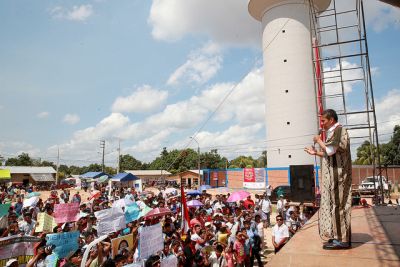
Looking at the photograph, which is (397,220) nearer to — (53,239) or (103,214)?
(103,214)

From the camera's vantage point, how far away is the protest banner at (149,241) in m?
6.08

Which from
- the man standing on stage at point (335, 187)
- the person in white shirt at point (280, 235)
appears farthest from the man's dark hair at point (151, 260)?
the person in white shirt at point (280, 235)

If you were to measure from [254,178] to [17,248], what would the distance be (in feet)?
109

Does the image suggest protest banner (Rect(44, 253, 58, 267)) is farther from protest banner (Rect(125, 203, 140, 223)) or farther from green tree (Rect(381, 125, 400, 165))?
green tree (Rect(381, 125, 400, 165))

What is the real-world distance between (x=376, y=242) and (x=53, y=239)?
21.5 ft

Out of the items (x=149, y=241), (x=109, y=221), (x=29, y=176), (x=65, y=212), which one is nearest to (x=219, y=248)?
(x=149, y=241)

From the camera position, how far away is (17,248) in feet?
22.0

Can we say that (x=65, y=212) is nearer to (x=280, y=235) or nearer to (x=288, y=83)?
(x=280, y=235)

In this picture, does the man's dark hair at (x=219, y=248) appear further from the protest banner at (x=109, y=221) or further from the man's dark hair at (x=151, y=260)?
the protest banner at (x=109, y=221)

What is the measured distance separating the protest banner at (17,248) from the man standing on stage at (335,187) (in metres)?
6.13

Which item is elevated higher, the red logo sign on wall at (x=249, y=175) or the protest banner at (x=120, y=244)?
the red logo sign on wall at (x=249, y=175)

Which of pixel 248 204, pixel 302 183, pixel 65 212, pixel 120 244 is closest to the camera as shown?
pixel 120 244

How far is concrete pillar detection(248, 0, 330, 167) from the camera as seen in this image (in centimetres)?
3469

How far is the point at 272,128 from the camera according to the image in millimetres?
36281
